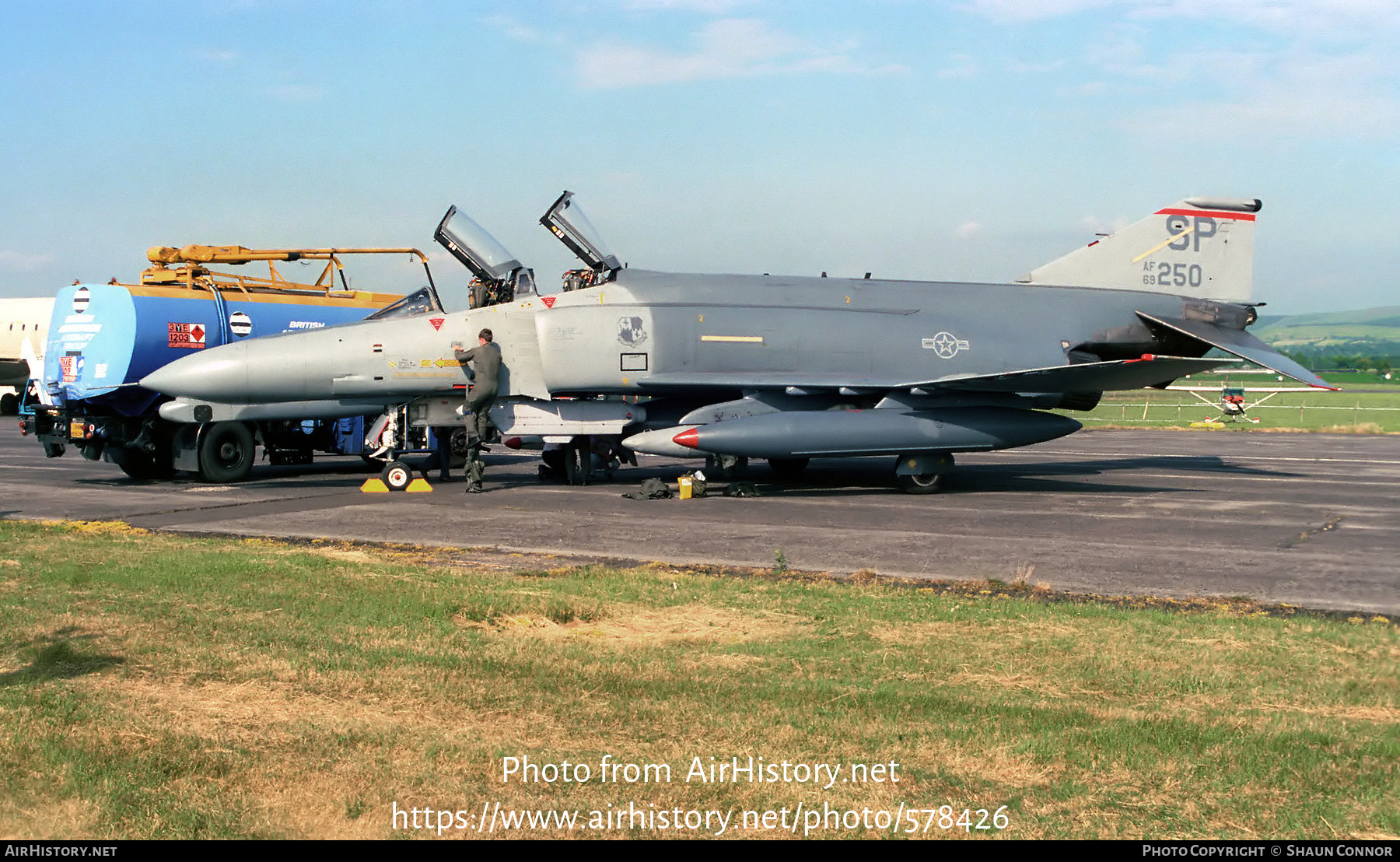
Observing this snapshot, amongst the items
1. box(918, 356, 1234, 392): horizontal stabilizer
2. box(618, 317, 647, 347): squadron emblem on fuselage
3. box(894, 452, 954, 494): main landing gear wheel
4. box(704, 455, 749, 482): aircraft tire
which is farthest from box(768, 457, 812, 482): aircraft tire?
box(618, 317, 647, 347): squadron emblem on fuselage

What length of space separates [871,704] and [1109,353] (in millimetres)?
13850

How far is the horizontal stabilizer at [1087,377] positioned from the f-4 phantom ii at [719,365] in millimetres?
44

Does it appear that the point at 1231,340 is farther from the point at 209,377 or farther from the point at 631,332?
the point at 209,377

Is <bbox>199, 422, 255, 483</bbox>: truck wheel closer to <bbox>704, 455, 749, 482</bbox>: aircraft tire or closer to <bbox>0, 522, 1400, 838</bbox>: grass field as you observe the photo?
<bbox>704, 455, 749, 482</bbox>: aircraft tire

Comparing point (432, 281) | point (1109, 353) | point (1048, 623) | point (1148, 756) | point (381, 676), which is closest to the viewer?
point (1148, 756)

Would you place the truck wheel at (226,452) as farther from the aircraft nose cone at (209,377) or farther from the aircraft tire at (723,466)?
the aircraft tire at (723,466)

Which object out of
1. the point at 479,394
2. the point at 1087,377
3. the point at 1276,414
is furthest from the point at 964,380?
the point at 1276,414

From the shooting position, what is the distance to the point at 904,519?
1277 cm

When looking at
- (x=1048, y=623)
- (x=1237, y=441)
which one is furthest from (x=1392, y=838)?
(x=1237, y=441)

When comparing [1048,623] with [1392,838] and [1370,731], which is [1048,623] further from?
[1392,838]

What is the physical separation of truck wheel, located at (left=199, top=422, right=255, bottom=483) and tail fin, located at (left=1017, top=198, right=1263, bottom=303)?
41.2ft

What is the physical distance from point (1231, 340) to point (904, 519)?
787 centimetres

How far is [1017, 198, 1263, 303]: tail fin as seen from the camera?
59.7ft

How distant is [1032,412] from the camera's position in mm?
15961
